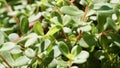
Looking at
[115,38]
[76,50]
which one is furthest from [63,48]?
[115,38]

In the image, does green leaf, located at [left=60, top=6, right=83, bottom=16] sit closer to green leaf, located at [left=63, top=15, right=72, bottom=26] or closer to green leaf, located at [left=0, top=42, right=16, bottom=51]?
green leaf, located at [left=63, top=15, right=72, bottom=26]

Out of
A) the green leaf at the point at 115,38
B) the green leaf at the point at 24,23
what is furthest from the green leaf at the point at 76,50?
the green leaf at the point at 24,23

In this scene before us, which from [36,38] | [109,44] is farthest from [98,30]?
[36,38]

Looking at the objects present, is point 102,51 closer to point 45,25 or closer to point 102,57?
point 102,57

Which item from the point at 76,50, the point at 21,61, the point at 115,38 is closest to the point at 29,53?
the point at 21,61

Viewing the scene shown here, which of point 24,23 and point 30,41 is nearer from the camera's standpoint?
point 30,41

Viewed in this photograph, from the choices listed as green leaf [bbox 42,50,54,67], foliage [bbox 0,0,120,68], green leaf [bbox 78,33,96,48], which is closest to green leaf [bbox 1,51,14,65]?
foliage [bbox 0,0,120,68]

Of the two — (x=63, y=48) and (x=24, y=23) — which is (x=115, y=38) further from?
(x=24, y=23)

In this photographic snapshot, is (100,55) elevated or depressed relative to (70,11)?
depressed
